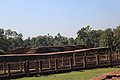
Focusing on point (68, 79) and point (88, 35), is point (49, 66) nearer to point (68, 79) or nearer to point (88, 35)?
point (68, 79)

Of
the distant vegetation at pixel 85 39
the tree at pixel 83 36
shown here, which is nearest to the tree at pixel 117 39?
the distant vegetation at pixel 85 39

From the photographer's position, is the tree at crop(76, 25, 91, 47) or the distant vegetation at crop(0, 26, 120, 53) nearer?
the distant vegetation at crop(0, 26, 120, 53)

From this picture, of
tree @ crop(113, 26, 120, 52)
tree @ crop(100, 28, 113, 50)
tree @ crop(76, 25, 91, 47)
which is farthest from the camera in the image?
tree @ crop(76, 25, 91, 47)

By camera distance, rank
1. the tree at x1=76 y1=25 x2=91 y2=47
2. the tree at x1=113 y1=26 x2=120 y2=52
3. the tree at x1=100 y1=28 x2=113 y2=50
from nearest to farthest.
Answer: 1. the tree at x1=113 y1=26 x2=120 y2=52
2. the tree at x1=100 y1=28 x2=113 y2=50
3. the tree at x1=76 y1=25 x2=91 y2=47

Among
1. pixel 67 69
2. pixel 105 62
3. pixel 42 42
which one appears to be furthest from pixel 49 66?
pixel 42 42

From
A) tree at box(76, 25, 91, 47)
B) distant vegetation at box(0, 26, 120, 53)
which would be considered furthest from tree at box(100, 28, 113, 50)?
tree at box(76, 25, 91, 47)

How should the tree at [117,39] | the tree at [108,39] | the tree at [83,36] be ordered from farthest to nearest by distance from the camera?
the tree at [83,36]
the tree at [108,39]
the tree at [117,39]

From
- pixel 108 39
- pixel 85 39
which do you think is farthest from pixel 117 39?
pixel 85 39

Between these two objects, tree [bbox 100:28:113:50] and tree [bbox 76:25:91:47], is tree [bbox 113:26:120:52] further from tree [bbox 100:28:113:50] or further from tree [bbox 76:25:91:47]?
tree [bbox 76:25:91:47]

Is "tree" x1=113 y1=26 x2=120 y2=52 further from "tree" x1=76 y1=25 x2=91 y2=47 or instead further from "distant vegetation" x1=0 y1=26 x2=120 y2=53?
"tree" x1=76 y1=25 x2=91 y2=47

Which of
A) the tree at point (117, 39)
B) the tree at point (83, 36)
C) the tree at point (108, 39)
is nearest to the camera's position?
the tree at point (117, 39)

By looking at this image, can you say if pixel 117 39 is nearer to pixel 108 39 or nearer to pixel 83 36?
pixel 108 39

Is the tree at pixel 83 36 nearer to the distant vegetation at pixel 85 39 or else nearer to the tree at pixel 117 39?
the distant vegetation at pixel 85 39

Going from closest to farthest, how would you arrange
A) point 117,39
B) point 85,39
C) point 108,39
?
point 117,39, point 108,39, point 85,39
